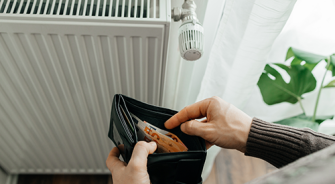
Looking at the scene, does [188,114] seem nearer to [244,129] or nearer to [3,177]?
[244,129]

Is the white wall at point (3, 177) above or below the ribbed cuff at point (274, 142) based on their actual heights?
below

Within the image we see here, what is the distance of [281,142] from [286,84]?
352mm

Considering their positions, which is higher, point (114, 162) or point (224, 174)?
point (114, 162)

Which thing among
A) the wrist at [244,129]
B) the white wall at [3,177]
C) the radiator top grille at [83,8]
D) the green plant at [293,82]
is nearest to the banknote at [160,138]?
the wrist at [244,129]

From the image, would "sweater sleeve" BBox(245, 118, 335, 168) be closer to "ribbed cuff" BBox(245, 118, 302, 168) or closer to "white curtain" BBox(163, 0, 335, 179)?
"ribbed cuff" BBox(245, 118, 302, 168)

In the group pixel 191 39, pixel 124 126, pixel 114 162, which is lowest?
pixel 114 162

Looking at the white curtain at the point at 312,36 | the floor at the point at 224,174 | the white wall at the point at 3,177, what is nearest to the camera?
the white curtain at the point at 312,36

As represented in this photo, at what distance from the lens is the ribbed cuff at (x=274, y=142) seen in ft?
1.66

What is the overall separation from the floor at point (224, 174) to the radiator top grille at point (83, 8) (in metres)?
0.88

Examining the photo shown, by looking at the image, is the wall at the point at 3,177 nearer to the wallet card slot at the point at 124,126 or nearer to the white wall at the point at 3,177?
the white wall at the point at 3,177

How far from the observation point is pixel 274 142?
1.74 feet

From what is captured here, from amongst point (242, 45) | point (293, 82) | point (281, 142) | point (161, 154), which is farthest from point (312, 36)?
point (161, 154)

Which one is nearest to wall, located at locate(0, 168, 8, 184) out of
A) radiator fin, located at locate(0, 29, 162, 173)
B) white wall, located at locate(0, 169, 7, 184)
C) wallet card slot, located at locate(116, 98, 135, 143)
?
white wall, located at locate(0, 169, 7, 184)

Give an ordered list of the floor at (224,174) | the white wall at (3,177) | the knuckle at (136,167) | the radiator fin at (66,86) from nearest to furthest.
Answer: the knuckle at (136,167) < the radiator fin at (66,86) < the white wall at (3,177) < the floor at (224,174)
